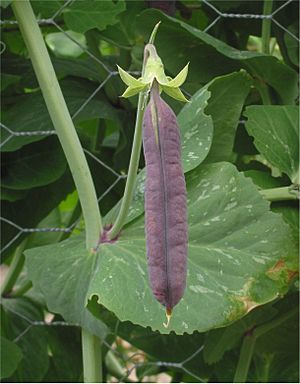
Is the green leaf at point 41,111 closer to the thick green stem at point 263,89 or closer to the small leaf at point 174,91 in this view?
the thick green stem at point 263,89

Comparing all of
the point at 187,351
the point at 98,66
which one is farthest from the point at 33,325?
the point at 98,66

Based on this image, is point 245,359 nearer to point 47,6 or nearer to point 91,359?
point 91,359

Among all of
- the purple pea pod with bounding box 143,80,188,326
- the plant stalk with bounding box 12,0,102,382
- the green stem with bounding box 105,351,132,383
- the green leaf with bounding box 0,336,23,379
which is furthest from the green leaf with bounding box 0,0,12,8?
the green stem with bounding box 105,351,132,383

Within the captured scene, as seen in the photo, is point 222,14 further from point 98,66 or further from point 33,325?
point 33,325

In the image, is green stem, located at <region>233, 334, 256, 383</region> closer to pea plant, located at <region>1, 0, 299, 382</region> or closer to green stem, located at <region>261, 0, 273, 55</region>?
pea plant, located at <region>1, 0, 299, 382</region>

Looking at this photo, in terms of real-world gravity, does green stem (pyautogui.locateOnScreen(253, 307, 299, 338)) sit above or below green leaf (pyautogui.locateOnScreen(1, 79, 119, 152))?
below

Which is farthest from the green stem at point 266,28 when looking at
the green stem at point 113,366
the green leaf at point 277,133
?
the green stem at point 113,366
